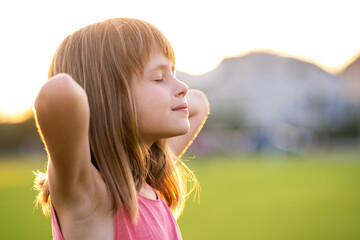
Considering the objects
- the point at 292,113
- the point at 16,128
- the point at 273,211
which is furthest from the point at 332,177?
the point at 292,113

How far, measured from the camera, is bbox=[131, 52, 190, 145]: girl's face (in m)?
1.44

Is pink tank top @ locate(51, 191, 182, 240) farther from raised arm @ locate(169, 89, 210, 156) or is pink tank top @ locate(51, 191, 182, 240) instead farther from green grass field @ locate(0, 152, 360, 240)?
green grass field @ locate(0, 152, 360, 240)

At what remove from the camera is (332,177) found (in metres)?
14.1

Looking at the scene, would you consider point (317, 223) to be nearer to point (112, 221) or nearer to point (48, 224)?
point (48, 224)

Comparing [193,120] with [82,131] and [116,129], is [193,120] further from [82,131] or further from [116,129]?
[82,131]

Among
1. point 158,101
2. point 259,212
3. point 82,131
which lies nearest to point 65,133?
point 82,131

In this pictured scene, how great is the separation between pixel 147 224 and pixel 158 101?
382mm

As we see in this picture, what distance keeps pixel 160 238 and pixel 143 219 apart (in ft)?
0.26

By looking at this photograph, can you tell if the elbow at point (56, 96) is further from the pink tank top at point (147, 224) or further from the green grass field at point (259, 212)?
the green grass field at point (259, 212)

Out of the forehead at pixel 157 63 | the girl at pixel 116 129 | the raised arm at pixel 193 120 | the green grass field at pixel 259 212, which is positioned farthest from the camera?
the green grass field at pixel 259 212

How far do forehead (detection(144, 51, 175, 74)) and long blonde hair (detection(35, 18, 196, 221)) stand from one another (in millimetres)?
17

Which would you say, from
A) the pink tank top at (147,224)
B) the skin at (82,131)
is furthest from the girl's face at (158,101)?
the pink tank top at (147,224)

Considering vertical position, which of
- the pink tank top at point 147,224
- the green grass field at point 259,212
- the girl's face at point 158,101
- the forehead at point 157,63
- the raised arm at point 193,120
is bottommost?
the green grass field at point 259,212

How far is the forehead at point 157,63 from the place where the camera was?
1.46 m
